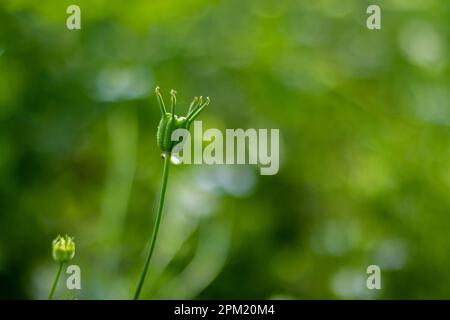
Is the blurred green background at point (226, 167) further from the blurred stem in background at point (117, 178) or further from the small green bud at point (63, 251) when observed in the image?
the small green bud at point (63, 251)

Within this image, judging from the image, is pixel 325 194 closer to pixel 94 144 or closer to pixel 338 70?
pixel 338 70

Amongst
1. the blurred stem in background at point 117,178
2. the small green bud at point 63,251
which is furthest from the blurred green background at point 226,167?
the small green bud at point 63,251

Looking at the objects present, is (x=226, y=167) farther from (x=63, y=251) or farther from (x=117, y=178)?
(x=63, y=251)

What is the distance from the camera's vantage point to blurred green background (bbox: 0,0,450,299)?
3.19 ft

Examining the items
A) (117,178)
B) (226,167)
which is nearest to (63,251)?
(117,178)

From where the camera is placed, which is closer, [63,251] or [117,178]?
[63,251]

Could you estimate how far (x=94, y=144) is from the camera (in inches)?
42.6

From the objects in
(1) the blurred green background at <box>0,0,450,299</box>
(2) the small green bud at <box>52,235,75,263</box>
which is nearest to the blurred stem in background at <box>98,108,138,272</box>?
(1) the blurred green background at <box>0,0,450,299</box>

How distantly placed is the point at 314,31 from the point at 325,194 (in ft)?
1.00

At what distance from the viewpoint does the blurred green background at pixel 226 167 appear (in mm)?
972

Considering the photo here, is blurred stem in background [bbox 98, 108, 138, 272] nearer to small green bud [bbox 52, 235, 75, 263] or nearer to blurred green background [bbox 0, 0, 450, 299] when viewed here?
blurred green background [bbox 0, 0, 450, 299]

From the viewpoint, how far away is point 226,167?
1.10m

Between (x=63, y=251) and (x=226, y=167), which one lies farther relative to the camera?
(x=226, y=167)

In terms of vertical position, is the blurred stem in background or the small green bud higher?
the blurred stem in background
